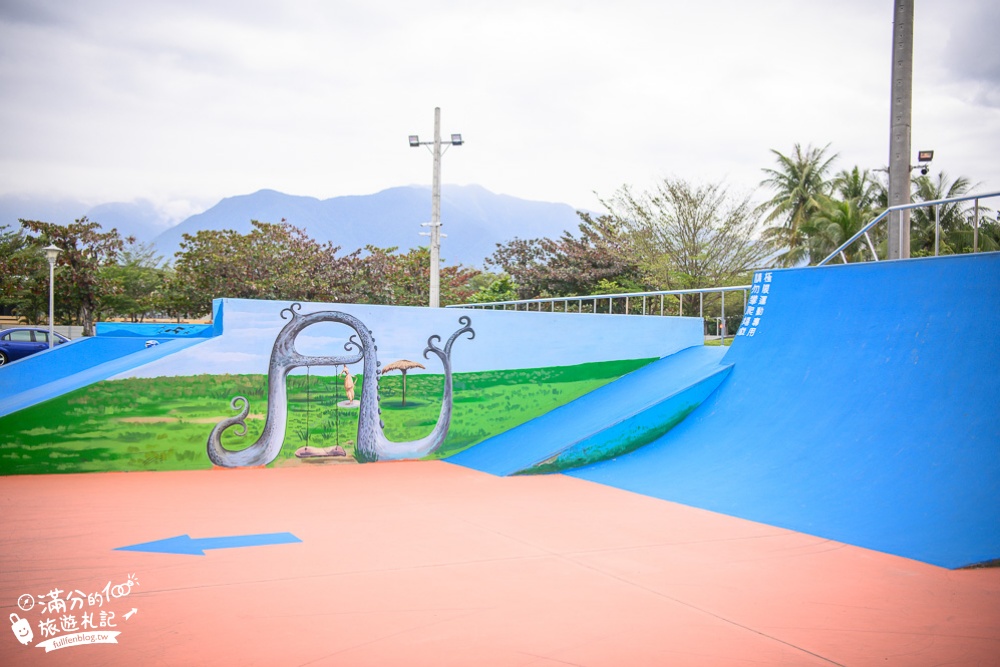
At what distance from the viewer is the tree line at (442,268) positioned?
85.8 ft

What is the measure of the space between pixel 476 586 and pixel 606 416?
234 inches

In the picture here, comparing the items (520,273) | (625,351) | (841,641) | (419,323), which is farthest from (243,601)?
(520,273)

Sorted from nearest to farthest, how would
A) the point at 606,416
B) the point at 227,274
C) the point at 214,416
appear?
the point at 214,416 < the point at 606,416 < the point at 227,274

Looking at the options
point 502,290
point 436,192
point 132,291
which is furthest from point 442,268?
point 132,291

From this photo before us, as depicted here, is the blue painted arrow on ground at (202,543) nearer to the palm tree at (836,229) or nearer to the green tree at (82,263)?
the green tree at (82,263)

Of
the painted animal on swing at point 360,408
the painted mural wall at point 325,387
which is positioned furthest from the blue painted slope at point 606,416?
the painted animal on swing at point 360,408

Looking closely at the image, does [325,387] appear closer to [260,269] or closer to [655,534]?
[655,534]

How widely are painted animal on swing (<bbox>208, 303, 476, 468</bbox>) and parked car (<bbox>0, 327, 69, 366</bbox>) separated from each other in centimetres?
1440

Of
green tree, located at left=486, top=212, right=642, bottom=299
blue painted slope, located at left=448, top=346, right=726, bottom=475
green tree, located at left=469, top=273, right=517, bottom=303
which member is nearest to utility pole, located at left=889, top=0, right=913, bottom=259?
blue painted slope, located at left=448, top=346, right=726, bottom=475

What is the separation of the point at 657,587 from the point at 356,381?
6536 mm

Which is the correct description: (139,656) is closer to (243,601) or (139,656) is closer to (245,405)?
(243,601)

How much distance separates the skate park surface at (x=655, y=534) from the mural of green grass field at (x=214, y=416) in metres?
0.32

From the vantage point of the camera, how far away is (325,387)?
10836 millimetres

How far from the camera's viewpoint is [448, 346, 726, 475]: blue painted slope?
10.5 m
